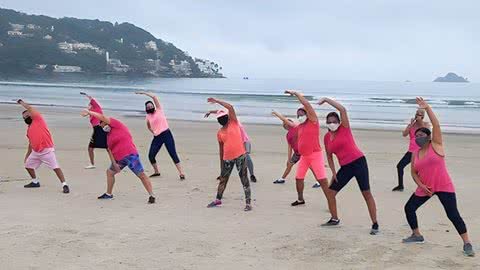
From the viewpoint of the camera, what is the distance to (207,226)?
7340 millimetres

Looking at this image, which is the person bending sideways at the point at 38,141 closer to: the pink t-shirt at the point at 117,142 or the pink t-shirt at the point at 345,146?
the pink t-shirt at the point at 117,142

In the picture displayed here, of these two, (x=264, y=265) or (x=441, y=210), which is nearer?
(x=264, y=265)

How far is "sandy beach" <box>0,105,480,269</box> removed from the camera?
5949 mm

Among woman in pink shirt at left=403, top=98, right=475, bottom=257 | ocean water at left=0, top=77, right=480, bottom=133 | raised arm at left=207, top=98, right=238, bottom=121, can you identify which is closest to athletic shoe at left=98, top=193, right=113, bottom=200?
raised arm at left=207, top=98, right=238, bottom=121

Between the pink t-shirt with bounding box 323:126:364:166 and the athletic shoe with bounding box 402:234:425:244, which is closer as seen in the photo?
the athletic shoe with bounding box 402:234:425:244

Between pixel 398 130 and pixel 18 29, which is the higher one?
pixel 18 29

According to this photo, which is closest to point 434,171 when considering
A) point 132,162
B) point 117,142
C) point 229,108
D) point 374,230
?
point 374,230

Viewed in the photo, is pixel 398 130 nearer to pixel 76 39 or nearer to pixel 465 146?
pixel 465 146

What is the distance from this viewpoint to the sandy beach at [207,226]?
19.5 feet

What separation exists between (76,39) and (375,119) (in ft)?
425

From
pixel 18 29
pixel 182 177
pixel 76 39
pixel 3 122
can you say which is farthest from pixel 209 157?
pixel 76 39

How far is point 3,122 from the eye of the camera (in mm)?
22250

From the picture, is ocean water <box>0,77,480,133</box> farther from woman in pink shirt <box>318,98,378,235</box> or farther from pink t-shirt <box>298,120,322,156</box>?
woman in pink shirt <box>318,98,378,235</box>

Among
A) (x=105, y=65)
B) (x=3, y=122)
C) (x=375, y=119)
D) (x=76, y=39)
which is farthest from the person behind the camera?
(x=76, y=39)
